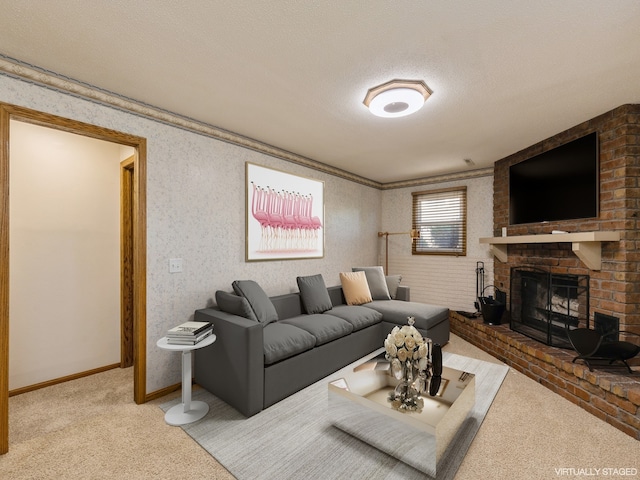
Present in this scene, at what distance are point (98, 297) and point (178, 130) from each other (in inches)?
79.6

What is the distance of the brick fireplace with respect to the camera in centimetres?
227

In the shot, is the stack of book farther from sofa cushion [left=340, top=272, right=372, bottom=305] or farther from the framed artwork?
sofa cushion [left=340, top=272, right=372, bottom=305]

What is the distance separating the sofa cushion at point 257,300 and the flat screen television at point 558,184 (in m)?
3.32

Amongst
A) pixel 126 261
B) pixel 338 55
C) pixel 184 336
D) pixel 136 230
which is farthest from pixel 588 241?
pixel 126 261

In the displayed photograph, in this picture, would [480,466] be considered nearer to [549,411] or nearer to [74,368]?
[549,411]

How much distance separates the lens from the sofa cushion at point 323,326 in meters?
2.96

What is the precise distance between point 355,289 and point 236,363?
2.17 m

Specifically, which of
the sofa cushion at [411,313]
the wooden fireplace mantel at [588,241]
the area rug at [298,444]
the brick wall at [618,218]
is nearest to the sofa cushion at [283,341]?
the area rug at [298,444]

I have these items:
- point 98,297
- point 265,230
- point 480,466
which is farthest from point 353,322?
point 98,297

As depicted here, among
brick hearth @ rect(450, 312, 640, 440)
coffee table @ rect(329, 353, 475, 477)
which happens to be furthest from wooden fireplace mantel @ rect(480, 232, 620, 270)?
coffee table @ rect(329, 353, 475, 477)

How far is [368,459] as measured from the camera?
1.86 m

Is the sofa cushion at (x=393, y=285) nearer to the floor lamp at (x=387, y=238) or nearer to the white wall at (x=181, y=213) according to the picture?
the floor lamp at (x=387, y=238)

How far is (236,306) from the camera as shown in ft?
8.96

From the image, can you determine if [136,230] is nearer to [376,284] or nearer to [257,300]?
[257,300]
